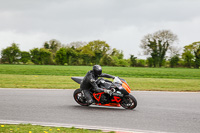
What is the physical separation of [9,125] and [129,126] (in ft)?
9.41

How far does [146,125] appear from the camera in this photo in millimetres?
5656

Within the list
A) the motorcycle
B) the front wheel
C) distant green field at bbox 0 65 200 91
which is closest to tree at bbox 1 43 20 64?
distant green field at bbox 0 65 200 91

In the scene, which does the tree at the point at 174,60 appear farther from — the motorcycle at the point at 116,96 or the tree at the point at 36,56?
the motorcycle at the point at 116,96

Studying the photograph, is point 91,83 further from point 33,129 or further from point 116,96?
point 33,129

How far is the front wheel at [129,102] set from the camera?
24.1 feet

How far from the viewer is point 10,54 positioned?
6500 cm

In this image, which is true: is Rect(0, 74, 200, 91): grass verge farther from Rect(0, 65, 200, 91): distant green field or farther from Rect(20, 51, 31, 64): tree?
Rect(20, 51, 31, 64): tree

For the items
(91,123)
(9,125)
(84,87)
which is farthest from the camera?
(84,87)

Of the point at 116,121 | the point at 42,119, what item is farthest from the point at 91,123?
the point at 42,119

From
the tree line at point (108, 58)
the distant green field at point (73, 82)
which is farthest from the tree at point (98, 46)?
the distant green field at point (73, 82)

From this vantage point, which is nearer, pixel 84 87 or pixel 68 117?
pixel 68 117

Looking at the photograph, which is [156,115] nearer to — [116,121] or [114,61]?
[116,121]

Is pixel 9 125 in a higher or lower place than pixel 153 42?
lower

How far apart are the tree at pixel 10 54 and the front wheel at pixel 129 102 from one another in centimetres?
6273
